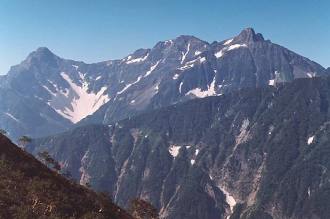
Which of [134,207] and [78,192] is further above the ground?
[134,207]

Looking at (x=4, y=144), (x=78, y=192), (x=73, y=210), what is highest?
(x=4, y=144)

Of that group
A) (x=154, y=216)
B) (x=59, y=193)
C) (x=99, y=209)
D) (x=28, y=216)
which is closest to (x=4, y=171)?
(x=59, y=193)

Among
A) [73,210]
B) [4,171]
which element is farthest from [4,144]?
[73,210]

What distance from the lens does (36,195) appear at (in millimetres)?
81750

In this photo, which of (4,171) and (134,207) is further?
(134,207)

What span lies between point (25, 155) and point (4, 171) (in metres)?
23.9

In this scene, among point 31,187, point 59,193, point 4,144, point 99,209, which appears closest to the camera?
point 31,187

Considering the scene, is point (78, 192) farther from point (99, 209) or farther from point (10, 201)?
point (10, 201)

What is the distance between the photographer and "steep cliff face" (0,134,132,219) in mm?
73125

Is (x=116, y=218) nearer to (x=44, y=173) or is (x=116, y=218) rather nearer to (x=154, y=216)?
(x=44, y=173)

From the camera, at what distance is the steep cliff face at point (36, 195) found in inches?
2879

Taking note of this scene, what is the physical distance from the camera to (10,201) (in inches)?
3029

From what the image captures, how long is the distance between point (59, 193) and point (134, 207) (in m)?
72.6

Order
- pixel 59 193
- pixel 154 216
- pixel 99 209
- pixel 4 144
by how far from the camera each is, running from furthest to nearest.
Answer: pixel 154 216, pixel 4 144, pixel 99 209, pixel 59 193
